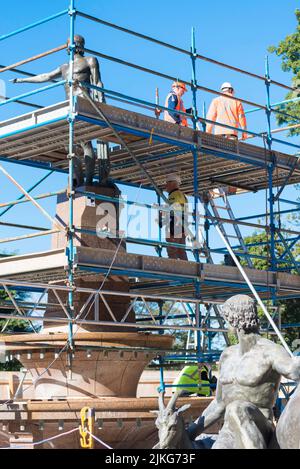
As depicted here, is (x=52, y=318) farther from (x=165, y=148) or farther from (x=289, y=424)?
(x=289, y=424)

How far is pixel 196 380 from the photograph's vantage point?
18.6m

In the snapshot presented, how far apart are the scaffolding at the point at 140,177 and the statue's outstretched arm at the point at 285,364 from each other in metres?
5.72

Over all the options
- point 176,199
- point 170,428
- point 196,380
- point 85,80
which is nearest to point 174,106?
point 176,199

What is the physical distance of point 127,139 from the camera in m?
16.1

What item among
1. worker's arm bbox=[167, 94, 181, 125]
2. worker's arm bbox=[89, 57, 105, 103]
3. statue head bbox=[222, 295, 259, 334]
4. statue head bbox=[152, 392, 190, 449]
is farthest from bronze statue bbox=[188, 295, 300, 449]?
worker's arm bbox=[167, 94, 181, 125]

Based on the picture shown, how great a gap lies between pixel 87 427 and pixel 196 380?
20.1ft

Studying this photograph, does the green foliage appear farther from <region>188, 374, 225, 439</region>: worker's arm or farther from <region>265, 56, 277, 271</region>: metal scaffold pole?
<region>188, 374, 225, 439</region>: worker's arm

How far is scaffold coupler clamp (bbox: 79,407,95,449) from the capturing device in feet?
39.7

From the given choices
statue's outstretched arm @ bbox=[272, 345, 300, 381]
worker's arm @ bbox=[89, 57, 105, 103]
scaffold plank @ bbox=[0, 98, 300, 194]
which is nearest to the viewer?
statue's outstretched arm @ bbox=[272, 345, 300, 381]

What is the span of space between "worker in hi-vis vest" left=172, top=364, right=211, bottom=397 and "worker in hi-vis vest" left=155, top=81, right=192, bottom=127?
14.5 feet

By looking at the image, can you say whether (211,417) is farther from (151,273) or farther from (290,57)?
(290,57)

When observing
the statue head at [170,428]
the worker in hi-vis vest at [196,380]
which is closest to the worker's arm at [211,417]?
the statue head at [170,428]
